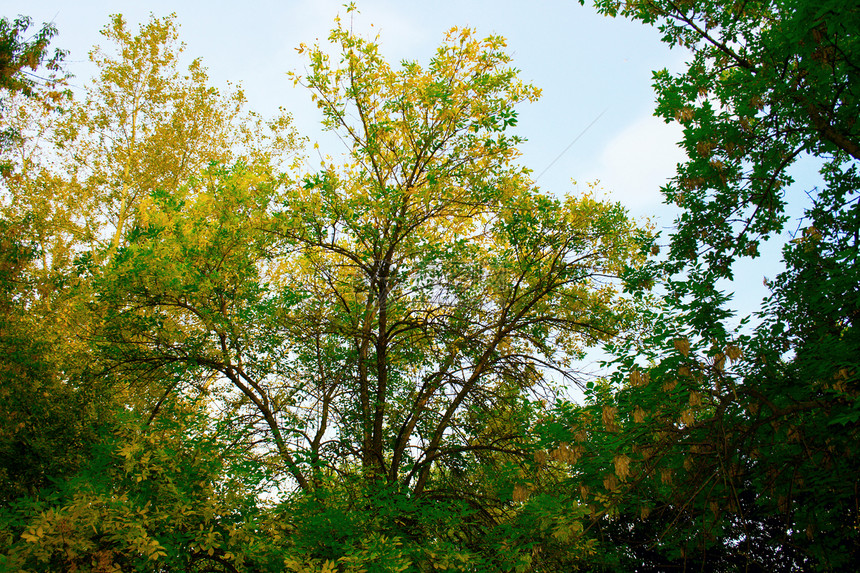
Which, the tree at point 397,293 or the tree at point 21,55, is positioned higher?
the tree at point 21,55

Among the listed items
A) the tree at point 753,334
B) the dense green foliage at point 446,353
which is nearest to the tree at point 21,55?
the dense green foliage at point 446,353

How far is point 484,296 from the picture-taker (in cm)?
916

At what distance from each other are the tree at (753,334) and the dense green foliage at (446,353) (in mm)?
48

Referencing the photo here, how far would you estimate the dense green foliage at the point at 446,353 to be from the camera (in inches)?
224

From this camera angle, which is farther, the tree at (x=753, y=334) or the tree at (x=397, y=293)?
the tree at (x=397, y=293)

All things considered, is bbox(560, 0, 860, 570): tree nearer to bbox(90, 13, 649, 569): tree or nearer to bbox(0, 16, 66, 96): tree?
bbox(90, 13, 649, 569): tree

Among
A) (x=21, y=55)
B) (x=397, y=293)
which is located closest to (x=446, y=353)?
(x=397, y=293)

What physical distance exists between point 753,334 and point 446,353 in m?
4.31

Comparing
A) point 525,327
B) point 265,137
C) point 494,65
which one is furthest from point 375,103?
point 265,137

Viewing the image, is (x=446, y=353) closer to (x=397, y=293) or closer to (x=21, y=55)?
(x=397, y=293)

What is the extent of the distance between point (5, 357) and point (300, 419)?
4994mm

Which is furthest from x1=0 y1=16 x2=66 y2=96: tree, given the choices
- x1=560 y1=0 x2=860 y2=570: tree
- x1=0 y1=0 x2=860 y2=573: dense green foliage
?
x1=560 y1=0 x2=860 y2=570: tree

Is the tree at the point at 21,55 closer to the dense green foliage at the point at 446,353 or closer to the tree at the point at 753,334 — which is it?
the dense green foliage at the point at 446,353

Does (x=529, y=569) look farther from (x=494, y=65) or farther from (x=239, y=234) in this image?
(x=494, y=65)
